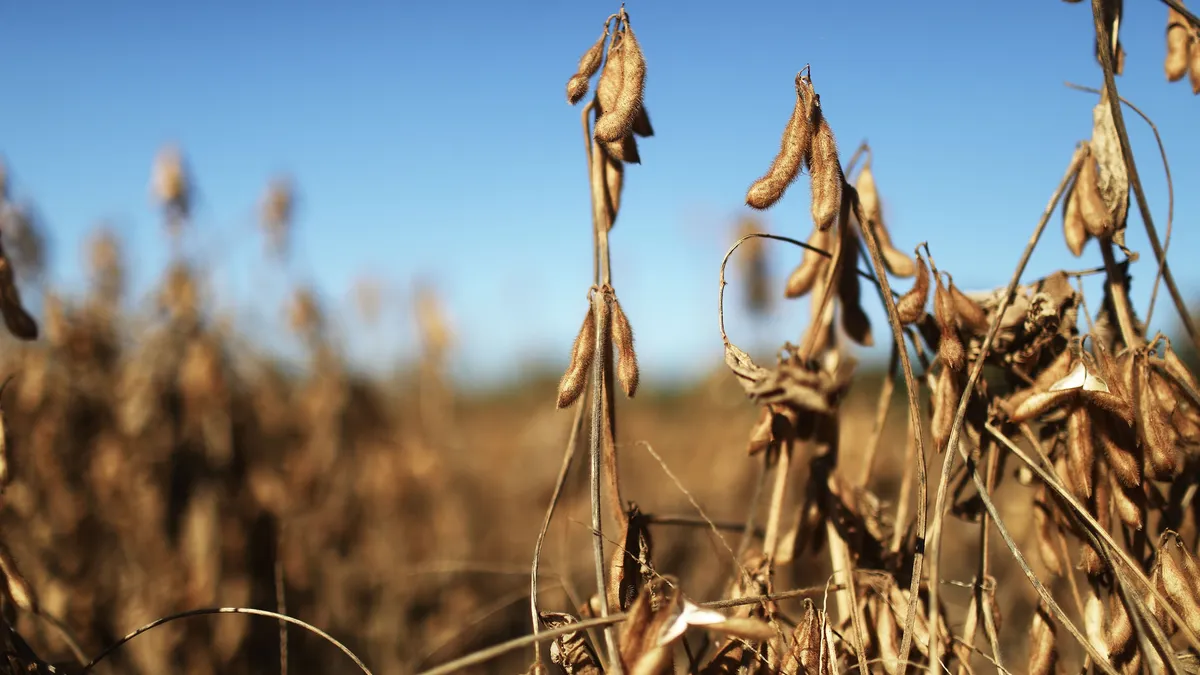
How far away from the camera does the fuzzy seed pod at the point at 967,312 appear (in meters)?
1.10

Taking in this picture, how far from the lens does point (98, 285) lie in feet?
10.9

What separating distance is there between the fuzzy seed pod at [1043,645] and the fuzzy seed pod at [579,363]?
674 millimetres

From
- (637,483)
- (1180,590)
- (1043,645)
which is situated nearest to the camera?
(1180,590)

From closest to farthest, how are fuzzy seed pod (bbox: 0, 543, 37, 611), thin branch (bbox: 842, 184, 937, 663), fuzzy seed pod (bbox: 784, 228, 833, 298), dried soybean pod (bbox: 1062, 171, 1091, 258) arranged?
thin branch (bbox: 842, 184, 937, 663), fuzzy seed pod (bbox: 0, 543, 37, 611), dried soybean pod (bbox: 1062, 171, 1091, 258), fuzzy seed pod (bbox: 784, 228, 833, 298)

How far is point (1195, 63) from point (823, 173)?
62 centimetres

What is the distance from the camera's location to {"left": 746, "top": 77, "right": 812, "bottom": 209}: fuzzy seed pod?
1.00 meters

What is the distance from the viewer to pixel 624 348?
3.25ft

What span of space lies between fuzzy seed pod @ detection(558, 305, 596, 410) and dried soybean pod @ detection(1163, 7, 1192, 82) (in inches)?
35.9

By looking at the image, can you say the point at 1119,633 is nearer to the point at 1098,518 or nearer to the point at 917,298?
the point at 1098,518

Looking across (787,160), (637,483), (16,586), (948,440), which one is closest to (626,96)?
(787,160)

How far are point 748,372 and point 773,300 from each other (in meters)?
2.62

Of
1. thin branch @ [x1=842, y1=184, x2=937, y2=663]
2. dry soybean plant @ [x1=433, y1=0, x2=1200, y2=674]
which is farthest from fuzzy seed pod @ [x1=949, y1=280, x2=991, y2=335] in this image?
thin branch @ [x1=842, y1=184, x2=937, y2=663]

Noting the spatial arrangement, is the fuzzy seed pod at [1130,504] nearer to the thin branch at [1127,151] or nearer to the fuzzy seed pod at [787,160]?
the thin branch at [1127,151]

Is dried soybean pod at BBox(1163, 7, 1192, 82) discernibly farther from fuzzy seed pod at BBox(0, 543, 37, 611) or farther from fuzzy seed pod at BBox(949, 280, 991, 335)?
fuzzy seed pod at BBox(0, 543, 37, 611)
